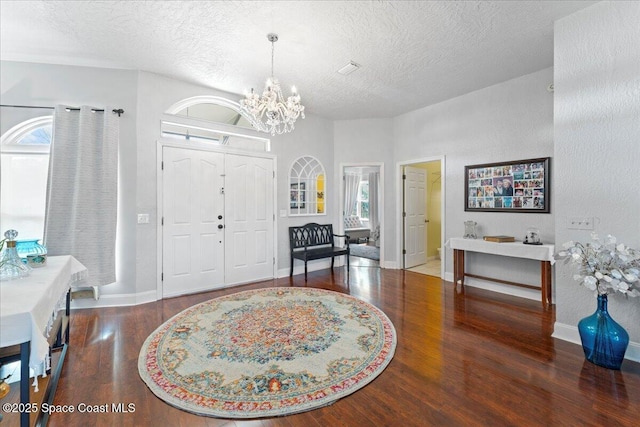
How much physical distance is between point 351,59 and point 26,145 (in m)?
4.03

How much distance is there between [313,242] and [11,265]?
159 inches

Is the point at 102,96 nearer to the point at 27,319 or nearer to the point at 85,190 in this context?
the point at 85,190

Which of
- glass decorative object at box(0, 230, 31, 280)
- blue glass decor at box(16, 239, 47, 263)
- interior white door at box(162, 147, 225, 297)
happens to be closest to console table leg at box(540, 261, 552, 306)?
interior white door at box(162, 147, 225, 297)

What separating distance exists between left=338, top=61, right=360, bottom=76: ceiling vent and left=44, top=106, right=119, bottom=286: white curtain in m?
2.96

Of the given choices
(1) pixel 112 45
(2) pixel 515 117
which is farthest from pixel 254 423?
(2) pixel 515 117

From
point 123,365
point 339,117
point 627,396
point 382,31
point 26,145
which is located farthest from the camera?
point 339,117

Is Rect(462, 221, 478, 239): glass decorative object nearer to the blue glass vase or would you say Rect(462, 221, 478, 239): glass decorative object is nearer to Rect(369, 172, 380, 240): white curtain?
the blue glass vase

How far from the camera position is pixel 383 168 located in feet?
18.5

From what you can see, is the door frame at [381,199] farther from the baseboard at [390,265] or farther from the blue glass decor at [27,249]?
the blue glass decor at [27,249]

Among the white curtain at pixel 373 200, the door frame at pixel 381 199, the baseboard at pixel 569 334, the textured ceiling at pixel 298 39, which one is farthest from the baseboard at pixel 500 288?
the white curtain at pixel 373 200

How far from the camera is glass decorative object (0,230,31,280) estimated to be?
5.50 feet

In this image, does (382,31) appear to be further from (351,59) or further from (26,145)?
(26,145)

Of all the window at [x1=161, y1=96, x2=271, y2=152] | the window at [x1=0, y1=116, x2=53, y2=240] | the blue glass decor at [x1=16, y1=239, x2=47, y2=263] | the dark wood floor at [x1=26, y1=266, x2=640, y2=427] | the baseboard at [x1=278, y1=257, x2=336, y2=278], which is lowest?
the dark wood floor at [x1=26, y1=266, x2=640, y2=427]

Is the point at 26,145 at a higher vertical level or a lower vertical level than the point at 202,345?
higher
